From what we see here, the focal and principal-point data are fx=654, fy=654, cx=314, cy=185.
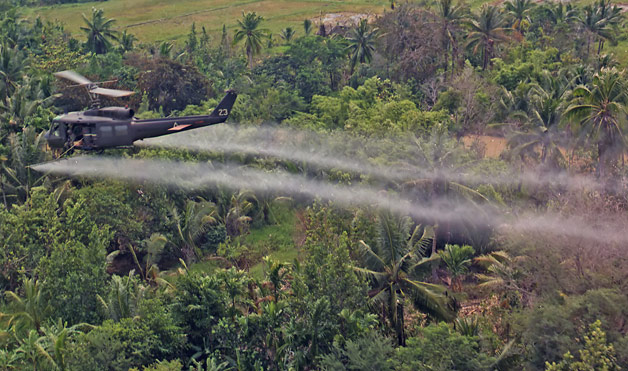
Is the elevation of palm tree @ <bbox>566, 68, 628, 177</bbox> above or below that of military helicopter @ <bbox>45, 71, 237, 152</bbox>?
below

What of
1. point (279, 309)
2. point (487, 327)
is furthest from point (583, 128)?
point (279, 309)

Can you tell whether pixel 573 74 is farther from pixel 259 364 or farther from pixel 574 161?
pixel 259 364

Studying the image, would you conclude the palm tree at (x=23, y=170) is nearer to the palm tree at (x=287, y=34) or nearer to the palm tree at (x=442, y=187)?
the palm tree at (x=442, y=187)

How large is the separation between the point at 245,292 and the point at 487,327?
10800mm

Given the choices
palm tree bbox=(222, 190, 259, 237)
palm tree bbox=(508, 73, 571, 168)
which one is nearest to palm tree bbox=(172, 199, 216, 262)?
palm tree bbox=(222, 190, 259, 237)

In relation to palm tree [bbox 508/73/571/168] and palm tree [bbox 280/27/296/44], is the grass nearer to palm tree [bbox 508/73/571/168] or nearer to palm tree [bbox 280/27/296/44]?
palm tree [bbox 508/73/571/168]

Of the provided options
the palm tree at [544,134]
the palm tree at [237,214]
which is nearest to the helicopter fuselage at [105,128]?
the palm tree at [237,214]

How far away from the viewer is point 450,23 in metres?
60.5

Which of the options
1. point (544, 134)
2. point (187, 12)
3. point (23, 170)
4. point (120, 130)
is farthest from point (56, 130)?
point (187, 12)

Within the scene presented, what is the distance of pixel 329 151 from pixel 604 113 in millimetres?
15919

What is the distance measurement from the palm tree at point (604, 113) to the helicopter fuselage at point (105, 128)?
21017 mm

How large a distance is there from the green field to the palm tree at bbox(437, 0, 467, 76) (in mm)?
31359

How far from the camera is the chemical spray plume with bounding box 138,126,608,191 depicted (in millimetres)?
33969

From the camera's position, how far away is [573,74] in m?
49.9
